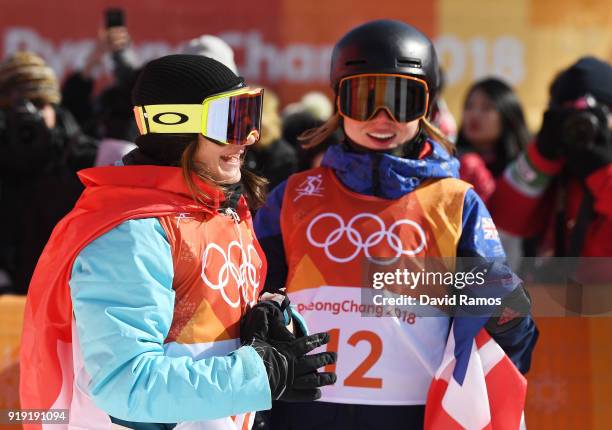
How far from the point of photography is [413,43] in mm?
3350

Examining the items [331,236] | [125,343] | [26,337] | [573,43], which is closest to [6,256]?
[331,236]

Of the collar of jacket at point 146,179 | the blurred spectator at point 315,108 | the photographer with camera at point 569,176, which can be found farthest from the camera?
the blurred spectator at point 315,108

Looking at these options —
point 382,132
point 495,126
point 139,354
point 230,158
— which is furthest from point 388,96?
point 495,126

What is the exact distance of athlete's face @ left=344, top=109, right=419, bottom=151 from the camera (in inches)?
132

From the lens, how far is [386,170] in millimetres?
3268

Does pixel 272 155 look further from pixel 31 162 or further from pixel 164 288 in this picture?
pixel 164 288

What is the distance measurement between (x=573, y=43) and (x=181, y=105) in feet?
20.6

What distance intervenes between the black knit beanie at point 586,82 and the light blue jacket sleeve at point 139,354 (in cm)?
318

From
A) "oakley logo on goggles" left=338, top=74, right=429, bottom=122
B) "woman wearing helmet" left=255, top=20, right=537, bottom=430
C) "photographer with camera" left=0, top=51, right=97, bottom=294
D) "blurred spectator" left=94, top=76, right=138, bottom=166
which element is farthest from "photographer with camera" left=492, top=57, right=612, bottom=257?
"photographer with camera" left=0, top=51, right=97, bottom=294

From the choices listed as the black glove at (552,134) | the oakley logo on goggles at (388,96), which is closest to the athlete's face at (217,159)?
the oakley logo on goggles at (388,96)

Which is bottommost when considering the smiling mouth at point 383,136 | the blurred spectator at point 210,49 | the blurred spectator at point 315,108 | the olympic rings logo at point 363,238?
the blurred spectator at point 315,108

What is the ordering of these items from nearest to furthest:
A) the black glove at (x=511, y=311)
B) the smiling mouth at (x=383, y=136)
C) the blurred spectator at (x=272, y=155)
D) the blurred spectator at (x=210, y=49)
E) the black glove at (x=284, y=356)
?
the black glove at (x=284, y=356)
the black glove at (x=511, y=311)
the smiling mouth at (x=383, y=136)
the blurred spectator at (x=210, y=49)
the blurred spectator at (x=272, y=155)

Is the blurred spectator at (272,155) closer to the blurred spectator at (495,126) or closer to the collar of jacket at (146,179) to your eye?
the blurred spectator at (495,126)

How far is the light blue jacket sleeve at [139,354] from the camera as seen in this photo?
2092 millimetres
